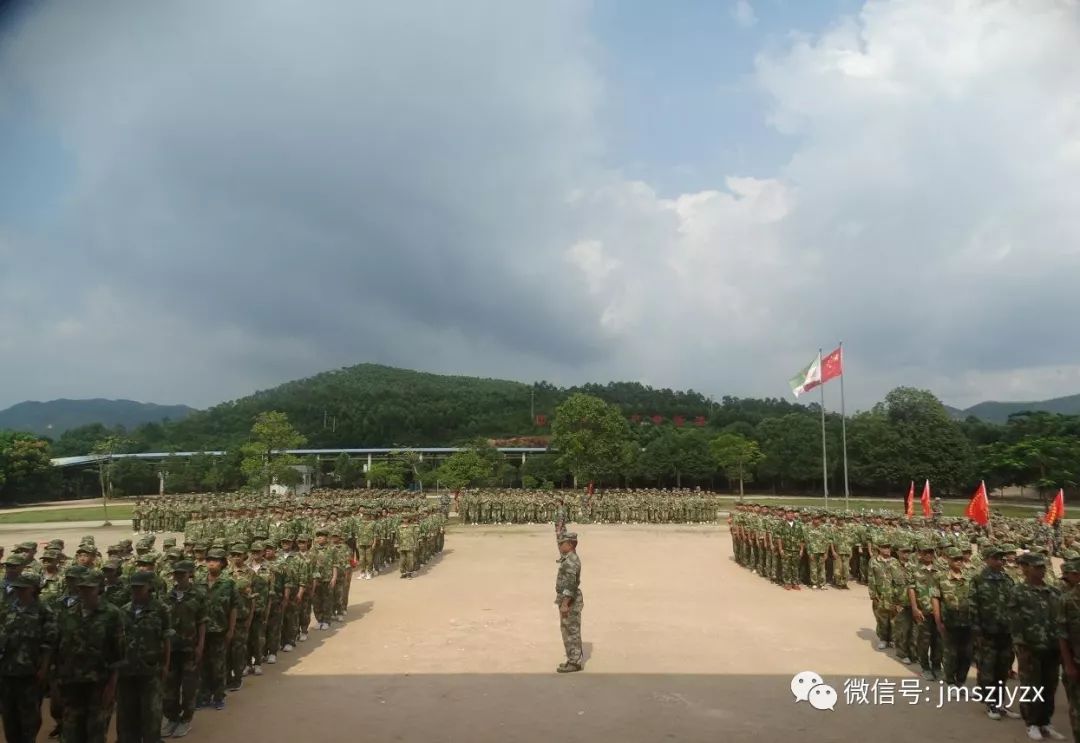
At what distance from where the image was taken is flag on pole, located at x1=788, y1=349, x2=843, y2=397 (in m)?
22.7


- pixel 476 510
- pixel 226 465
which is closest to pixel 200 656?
pixel 476 510

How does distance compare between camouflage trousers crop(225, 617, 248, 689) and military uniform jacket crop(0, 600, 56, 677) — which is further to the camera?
camouflage trousers crop(225, 617, 248, 689)

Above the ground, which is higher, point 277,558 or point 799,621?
point 277,558

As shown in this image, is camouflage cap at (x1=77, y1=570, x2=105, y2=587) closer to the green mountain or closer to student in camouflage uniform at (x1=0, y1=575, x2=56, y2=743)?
student in camouflage uniform at (x1=0, y1=575, x2=56, y2=743)

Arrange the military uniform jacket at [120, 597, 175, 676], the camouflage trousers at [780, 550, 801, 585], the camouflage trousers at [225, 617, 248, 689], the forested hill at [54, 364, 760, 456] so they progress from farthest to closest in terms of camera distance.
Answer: the forested hill at [54, 364, 760, 456]
the camouflage trousers at [780, 550, 801, 585]
the camouflage trousers at [225, 617, 248, 689]
the military uniform jacket at [120, 597, 175, 676]

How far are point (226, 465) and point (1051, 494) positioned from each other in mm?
53968

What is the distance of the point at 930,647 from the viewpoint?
8.16 metres

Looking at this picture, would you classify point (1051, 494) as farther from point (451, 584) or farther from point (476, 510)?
point (451, 584)

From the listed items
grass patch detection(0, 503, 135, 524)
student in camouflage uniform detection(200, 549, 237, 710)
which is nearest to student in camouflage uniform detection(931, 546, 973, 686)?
student in camouflage uniform detection(200, 549, 237, 710)

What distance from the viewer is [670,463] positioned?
54281mm

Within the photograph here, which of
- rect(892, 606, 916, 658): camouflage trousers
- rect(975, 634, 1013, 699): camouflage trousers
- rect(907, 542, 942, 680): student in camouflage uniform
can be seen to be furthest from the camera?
rect(892, 606, 916, 658): camouflage trousers

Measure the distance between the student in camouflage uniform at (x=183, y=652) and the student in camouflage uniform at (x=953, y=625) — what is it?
24.8 ft

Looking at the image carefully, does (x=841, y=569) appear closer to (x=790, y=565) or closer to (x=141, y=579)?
(x=790, y=565)

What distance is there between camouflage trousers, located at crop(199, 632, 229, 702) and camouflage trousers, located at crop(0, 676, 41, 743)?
5.70ft
